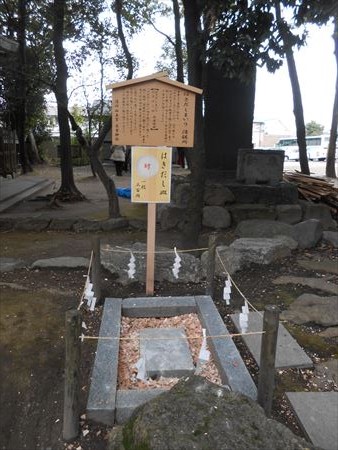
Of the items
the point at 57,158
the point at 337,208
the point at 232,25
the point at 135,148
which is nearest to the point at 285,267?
the point at 135,148

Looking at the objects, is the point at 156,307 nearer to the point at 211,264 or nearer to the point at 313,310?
the point at 211,264

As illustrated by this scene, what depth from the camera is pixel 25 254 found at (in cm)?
618

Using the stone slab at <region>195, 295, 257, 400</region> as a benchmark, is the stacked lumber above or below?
above

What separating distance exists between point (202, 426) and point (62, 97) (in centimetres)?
883

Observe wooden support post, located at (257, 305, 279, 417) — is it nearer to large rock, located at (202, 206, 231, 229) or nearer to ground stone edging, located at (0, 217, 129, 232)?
large rock, located at (202, 206, 231, 229)

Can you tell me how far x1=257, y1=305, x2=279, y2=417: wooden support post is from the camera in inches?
98.3

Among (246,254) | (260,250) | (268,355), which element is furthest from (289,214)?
(268,355)

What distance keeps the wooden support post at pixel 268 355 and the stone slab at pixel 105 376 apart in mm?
954

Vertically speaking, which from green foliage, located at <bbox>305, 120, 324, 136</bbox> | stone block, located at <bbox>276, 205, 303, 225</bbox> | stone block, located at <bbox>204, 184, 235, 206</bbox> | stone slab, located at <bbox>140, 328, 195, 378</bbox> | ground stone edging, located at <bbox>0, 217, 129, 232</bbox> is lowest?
stone slab, located at <bbox>140, 328, 195, 378</bbox>

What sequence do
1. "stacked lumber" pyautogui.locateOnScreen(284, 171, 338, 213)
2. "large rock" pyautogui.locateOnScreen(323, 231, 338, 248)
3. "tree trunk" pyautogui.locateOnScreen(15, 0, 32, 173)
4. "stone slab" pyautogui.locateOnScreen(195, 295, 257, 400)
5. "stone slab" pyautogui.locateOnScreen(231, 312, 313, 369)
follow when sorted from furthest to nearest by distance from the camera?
"tree trunk" pyautogui.locateOnScreen(15, 0, 32, 173) → "stacked lumber" pyautogui.locateOnScreen(284, 171, 338, 213) → "large rock" pyautogui.locateOnScreen(323, 231, 338, 248) → "stone slab" pyautogui.locateOnScreen(231, 312, 313, 369) → "stone slab" pyautogui.locateOnScreen(195, 295, 257, 400)

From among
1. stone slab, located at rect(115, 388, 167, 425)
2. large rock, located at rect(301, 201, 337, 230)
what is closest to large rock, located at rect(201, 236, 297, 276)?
large rock, located at rect(301, 201, 337, 230)

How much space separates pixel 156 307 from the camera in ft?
13.4

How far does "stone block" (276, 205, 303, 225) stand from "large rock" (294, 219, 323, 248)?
960 mm

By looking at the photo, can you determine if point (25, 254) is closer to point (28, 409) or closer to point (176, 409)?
point (28, 409)
